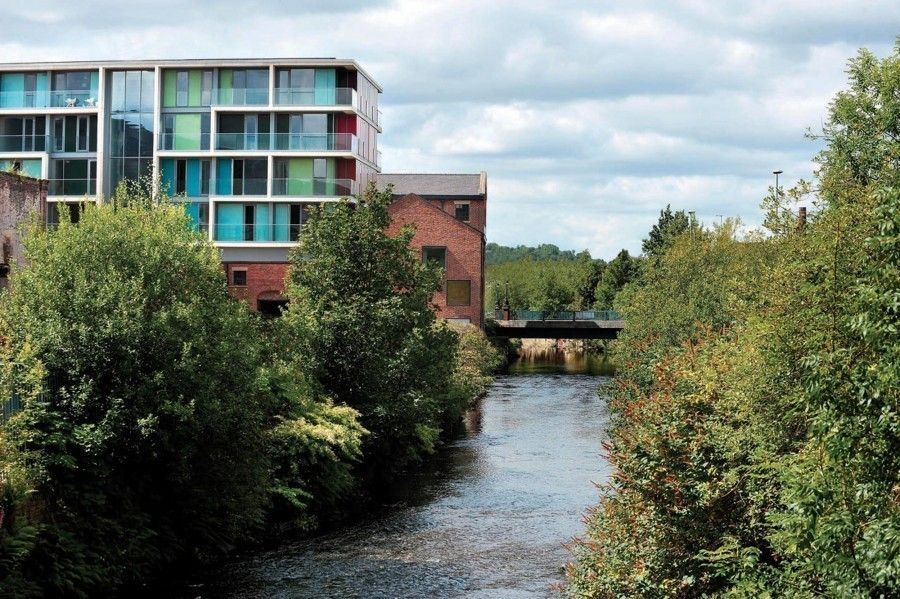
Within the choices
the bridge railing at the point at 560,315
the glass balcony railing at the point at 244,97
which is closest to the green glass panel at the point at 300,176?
the glass balcony railing at the point at 244,97

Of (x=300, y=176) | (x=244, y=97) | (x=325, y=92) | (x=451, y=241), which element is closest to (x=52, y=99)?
(x=244, y=97)

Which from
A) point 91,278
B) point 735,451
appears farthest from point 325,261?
point 735,451

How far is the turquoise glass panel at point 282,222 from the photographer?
212 ft

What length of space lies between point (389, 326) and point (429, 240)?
39960 mm

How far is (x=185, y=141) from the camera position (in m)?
64.1

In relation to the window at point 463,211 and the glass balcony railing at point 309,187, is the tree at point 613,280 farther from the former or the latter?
the glass balcony railing at point 309,187

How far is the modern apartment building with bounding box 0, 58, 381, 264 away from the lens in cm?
6384

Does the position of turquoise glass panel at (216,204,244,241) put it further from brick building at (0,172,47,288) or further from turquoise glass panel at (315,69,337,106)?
brick building at (0,172,47,288)

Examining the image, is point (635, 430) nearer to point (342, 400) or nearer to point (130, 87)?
point (342, 400)

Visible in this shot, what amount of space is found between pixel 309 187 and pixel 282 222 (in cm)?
264

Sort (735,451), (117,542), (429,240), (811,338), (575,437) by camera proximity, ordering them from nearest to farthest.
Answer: (811,338)
(735,451)
(117,542)
(575,437)
(429,240)

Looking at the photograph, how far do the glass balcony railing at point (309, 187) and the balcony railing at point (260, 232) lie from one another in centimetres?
193

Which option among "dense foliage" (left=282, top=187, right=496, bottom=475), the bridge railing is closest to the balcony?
"dense foliage" (left=282, top=187, right=496, bottom=475)

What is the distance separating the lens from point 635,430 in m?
20.4
